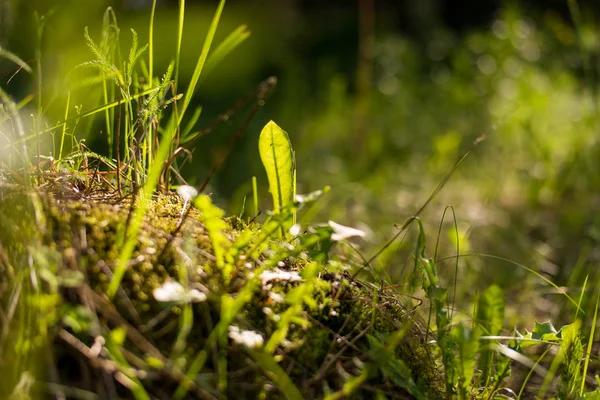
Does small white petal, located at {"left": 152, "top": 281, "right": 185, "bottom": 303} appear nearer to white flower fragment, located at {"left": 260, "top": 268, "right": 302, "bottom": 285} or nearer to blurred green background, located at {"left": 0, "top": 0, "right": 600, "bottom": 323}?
white flower fragment, located at {"left": 260, "top": 268, "right": 302, "bottom": 285}

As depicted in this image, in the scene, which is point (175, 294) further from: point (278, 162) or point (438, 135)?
point (438, 135)

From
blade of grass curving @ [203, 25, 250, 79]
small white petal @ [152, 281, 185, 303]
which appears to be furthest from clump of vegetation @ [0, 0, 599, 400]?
blade of grass curving @ [203, 25, 250, 79]

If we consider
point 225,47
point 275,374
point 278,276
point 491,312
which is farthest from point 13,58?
point 491,312

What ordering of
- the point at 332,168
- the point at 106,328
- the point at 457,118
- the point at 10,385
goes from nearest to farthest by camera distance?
the point at 10,385 → the point at 106,328 → the point at 332,168 → the point at 457,118

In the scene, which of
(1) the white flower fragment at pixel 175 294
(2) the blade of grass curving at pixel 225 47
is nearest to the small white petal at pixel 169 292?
(1) the white flower fragment at pixel 175 294

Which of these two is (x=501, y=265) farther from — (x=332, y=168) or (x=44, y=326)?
(x=44, y=326)

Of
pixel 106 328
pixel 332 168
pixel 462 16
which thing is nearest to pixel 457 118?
pixel 332 168

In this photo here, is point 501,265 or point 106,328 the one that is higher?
point 106,328
